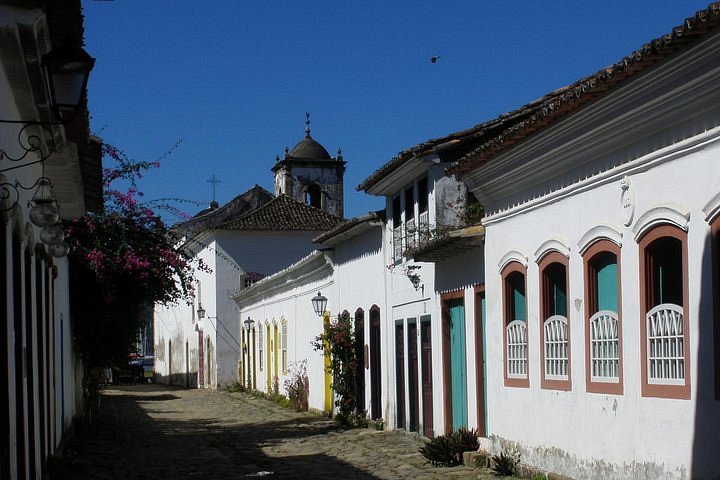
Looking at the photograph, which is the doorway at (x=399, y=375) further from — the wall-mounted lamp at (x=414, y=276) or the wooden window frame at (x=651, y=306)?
the wooden window frame at (x=651, y=306)

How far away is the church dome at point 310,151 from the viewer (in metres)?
55.6

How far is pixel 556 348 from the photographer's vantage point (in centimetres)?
1254

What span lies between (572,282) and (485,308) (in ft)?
11.3

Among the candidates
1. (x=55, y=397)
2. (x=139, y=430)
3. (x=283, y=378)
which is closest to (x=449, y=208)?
(x=55, y=397)

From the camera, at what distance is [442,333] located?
17.3 m

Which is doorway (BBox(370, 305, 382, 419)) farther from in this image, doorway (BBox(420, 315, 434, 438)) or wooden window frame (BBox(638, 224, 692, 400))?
wooden window frame (BBox(638, 224, 692, 400))

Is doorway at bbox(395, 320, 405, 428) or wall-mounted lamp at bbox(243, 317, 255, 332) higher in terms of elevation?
wall-mounted lamp at bbox(243, 317, 255, 332)

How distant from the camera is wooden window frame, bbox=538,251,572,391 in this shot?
12125 mm

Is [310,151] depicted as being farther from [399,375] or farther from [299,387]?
[399,375]

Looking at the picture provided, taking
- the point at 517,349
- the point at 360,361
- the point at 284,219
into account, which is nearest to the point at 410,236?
the point at 517,349

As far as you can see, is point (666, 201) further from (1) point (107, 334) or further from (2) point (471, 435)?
(1) point (107, 334)

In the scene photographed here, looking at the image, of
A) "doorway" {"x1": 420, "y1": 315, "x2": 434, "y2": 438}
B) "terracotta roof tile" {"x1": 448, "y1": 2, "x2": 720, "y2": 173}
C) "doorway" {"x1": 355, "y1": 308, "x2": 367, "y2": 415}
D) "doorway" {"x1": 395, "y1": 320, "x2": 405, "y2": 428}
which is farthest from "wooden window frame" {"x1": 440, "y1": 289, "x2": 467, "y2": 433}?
"doorway" {"x1": 355, "y1": 308, "x2": 367, "y2": 415}

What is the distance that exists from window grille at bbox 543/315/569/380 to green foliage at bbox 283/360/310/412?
1636 centimetres

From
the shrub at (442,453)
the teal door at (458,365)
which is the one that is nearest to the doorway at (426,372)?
the teal door at (458,365)
